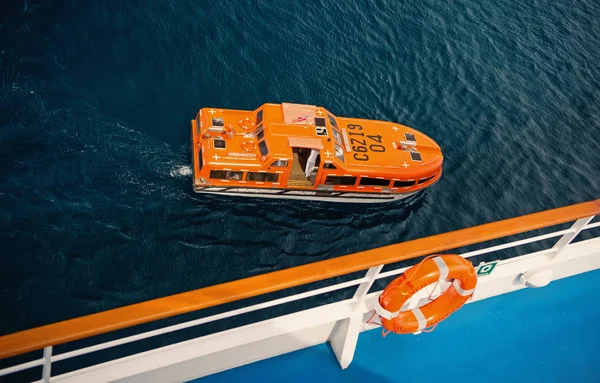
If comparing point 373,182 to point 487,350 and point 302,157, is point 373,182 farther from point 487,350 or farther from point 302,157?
point 487,350

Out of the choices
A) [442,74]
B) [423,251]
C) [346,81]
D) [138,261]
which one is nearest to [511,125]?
[442,74]

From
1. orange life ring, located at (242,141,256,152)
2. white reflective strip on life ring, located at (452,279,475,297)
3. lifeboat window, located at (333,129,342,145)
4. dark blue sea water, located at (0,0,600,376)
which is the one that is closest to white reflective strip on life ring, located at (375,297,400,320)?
white reflective strip on life ring, located at (452,279,475,297)

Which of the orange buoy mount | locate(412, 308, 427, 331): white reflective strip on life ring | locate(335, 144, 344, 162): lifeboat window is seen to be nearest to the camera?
the orange buoy mount

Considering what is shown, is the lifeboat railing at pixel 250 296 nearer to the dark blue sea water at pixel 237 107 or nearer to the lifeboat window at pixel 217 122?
the dark blue sea water at pixel 237 107

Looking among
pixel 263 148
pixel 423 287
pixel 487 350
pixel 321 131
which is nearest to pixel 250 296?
pixel 423 287

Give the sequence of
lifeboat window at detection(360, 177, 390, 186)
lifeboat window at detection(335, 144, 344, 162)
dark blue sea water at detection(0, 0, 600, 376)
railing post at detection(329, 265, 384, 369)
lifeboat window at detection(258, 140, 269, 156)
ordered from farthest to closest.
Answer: lifeboat window at detection(360, 177, 390, 186) < lifeboat window at detection(335, 144, 344, 162) < lifeboat window at detection(258, 140, 269, 156) < dark blue sea water at detection(0, 0, 600, 376) < railing post at detection(329, 265, 384, 369)

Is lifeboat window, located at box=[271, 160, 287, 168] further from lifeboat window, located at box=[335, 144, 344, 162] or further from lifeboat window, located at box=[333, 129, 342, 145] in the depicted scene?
lifeboat window, located at box=[333, 129, 342, 145]

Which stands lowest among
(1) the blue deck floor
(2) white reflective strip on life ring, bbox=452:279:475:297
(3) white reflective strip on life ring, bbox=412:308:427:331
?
(1) the blue deck floor
